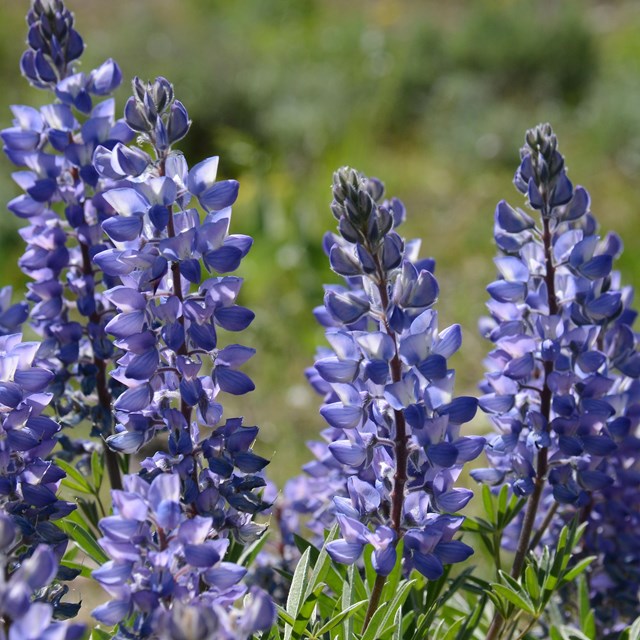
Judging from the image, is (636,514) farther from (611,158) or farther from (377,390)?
(611,158)

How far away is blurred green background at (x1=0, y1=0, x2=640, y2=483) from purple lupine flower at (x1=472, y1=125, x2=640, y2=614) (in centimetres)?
Result: 216

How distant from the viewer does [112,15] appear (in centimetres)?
1196

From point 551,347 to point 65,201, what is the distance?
0.84 meters

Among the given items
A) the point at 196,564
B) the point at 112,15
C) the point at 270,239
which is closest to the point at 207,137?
the point at 270,239

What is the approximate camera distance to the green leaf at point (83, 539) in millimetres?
1441

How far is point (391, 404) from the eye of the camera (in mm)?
1198

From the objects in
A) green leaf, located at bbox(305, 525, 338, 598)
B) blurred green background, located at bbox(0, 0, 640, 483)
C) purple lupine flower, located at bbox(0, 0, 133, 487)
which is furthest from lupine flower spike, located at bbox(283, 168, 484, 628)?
blurred green background, located at bbox(0, 0, 640, 483)

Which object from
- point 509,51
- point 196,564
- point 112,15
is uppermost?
point 112,15

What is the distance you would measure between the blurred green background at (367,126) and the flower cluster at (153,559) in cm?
256

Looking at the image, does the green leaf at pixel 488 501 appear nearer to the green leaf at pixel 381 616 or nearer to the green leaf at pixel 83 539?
the green leaf at pixel 381 616

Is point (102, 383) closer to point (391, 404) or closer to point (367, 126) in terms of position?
point (391, 404)

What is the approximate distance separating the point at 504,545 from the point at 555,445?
0.34 meters

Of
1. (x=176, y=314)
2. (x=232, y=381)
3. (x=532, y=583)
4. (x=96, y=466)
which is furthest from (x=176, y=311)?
(x=532, y=583)

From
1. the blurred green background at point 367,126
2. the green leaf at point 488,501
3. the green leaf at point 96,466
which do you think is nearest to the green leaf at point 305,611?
the green leaf at point 488,501
